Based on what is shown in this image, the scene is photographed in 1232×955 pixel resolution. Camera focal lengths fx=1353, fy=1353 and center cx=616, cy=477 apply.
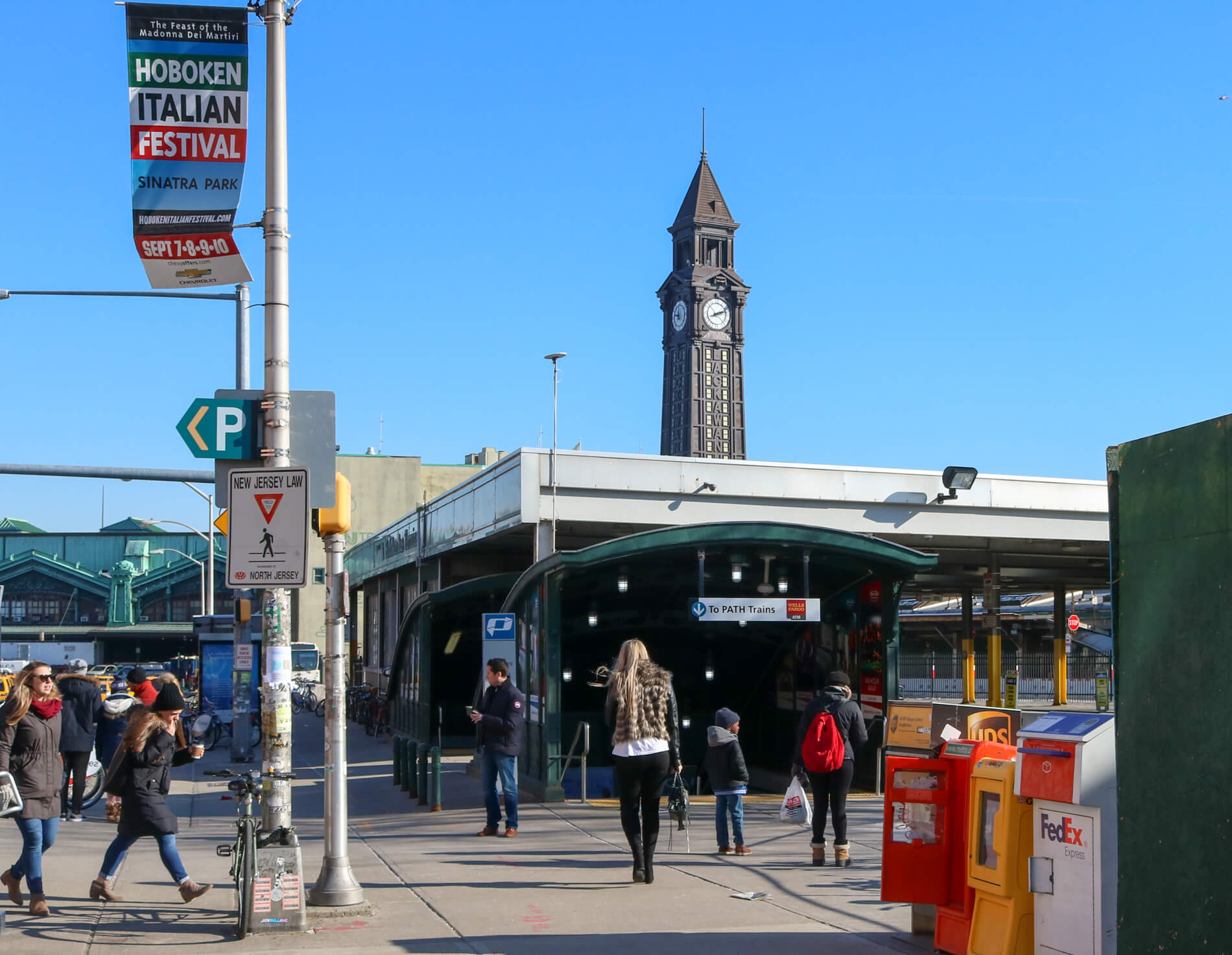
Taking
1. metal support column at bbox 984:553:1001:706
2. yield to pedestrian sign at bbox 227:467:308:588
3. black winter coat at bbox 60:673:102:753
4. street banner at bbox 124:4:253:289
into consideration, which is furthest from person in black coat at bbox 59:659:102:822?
metal support column at bbox 984:553:1001:706

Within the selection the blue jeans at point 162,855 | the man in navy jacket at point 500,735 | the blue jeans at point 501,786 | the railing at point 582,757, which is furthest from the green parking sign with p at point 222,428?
the railing at point 582,757

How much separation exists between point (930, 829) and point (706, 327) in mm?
127879

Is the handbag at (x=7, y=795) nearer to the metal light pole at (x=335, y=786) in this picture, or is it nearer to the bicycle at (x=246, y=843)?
the bicycle at (x=246, y=843)

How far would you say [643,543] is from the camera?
1559cm

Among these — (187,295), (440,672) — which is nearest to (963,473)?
(440,672)

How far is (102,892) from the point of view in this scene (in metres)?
9.94

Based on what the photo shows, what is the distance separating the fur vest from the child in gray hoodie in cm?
142

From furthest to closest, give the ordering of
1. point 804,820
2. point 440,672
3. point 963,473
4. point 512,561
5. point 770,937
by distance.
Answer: point 512,561, point 963,473, point 440,672, point 804,820, point 770,937

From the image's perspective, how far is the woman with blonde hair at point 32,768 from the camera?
948 centimetres

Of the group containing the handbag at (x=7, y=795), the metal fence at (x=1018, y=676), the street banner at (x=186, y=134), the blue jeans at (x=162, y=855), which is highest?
the street banner at (x=186, y=134)

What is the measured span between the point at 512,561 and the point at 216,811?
17716 millimetres

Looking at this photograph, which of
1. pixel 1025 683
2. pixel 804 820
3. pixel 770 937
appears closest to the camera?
pixel 770 937

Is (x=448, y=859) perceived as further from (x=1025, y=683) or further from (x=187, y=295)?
(x=1025, y=683)

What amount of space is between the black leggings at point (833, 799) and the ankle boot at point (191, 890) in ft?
15.9
